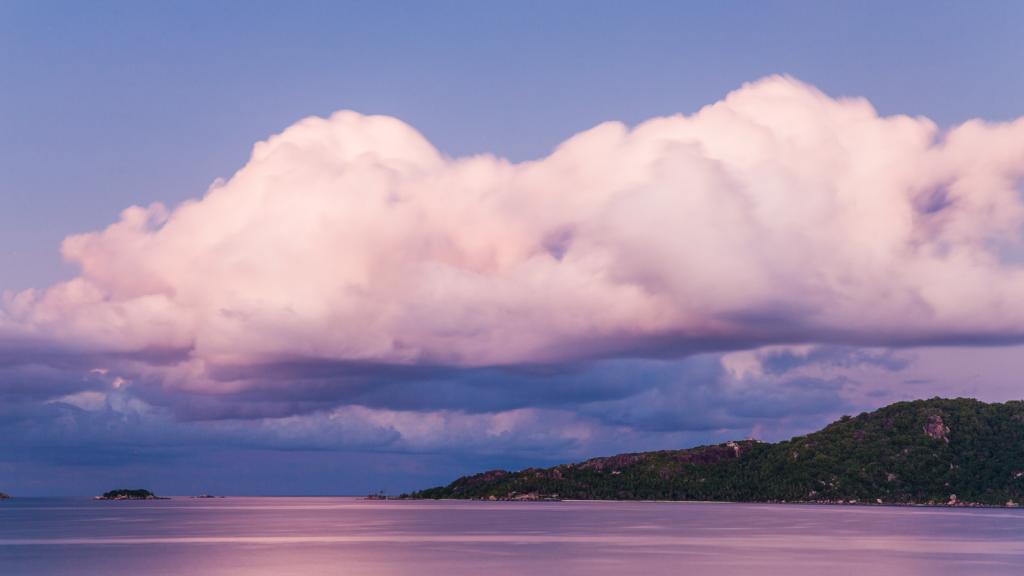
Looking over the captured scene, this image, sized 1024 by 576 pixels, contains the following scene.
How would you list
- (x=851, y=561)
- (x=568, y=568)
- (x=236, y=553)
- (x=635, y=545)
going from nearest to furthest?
(x=568, y=568), (x=851, y=561), (x=236, y=553), (x=635, y=545)

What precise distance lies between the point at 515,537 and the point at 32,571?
75278mm

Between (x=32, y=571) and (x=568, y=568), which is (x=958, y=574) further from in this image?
(x=32, y=571)

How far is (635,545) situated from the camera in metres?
147

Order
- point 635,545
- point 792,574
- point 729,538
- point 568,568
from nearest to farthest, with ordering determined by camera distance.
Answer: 1. point 792,574
2. point 568,568
3. point 635,545
4. point 729,538

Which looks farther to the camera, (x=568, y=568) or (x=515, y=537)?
(x=515, y=537)

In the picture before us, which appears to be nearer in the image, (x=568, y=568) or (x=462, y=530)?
(x=568, y=568)

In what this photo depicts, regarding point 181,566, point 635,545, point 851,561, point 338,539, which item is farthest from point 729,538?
point 181,566

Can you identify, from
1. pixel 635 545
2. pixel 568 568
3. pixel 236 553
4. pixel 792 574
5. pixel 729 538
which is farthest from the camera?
pixel 729 538

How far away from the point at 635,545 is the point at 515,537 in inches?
1096

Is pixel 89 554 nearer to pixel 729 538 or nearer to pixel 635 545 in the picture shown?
pixel 635 545

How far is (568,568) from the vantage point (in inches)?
4360

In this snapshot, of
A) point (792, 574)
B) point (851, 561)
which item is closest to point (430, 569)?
point (792, 574)

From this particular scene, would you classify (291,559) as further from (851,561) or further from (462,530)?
(462,530)

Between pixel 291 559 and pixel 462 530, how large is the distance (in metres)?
76.8
